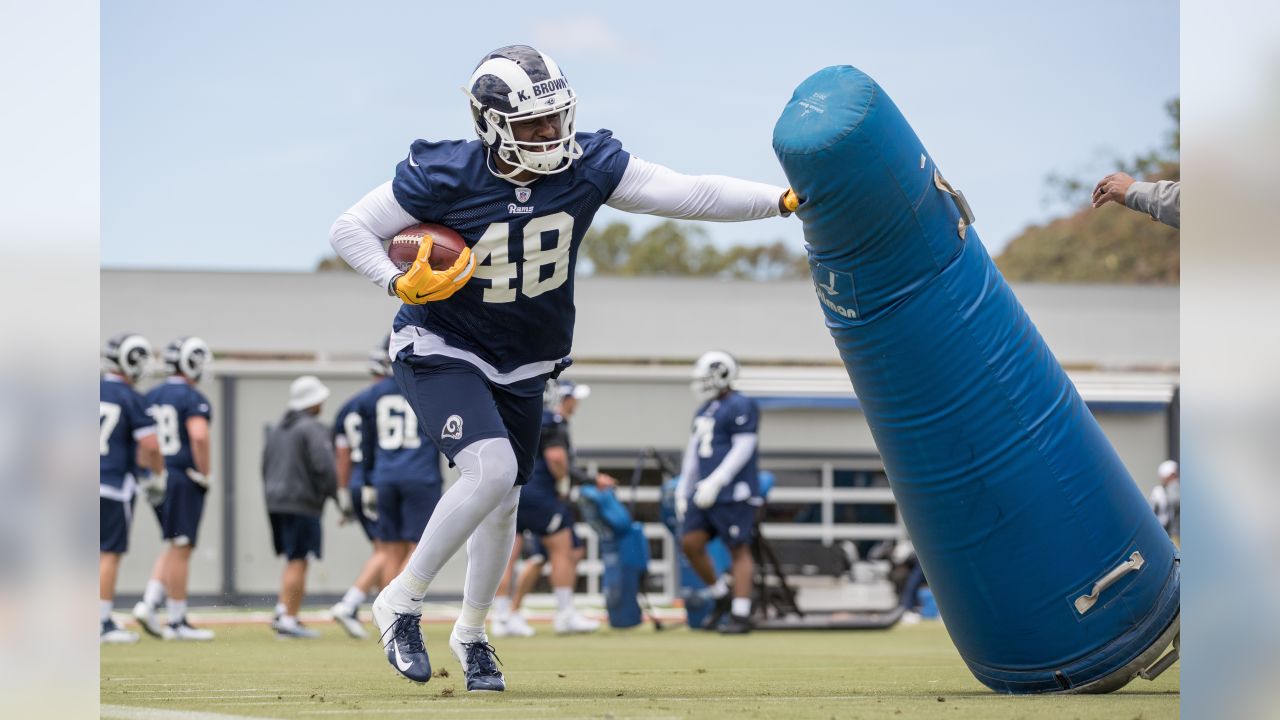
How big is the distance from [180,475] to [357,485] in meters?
1.50

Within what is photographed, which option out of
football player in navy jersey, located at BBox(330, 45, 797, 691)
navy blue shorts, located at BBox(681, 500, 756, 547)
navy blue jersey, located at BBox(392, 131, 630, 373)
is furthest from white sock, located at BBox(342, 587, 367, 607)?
navy blue jersey, located at BBox(392, 131, 630, 373)

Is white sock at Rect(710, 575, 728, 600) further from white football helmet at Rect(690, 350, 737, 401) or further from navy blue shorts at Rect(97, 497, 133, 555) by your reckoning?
navy blue shorts at Rect(97, 497, 133, 555)

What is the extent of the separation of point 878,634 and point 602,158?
7715 mm

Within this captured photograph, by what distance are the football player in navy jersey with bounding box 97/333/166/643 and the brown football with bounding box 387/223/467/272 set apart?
20.4 feet

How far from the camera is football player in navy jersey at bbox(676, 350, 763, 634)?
479 inches

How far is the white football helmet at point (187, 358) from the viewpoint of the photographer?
464 inches

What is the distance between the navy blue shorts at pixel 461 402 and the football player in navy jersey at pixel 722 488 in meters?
6.64

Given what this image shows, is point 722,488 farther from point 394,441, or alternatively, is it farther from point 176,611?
point 176,611

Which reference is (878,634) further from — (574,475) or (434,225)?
(434,225)

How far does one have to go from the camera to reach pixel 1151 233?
160 ft

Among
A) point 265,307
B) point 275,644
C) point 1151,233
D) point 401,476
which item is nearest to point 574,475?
point 401,476

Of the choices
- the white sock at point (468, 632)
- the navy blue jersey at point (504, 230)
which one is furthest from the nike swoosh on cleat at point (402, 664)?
the navy blue jersey at point (504, 230)

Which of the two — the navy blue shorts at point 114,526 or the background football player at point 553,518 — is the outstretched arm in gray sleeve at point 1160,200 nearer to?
the background football player at point 553,518

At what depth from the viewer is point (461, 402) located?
514 cm
